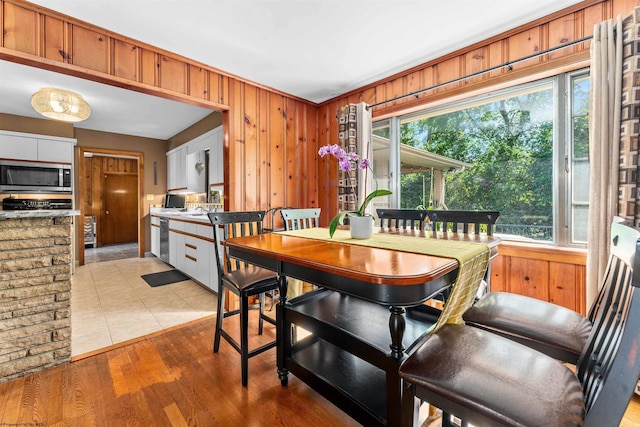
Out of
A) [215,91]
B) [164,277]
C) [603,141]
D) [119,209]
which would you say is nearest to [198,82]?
[215,91]

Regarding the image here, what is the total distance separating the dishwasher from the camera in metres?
4.64

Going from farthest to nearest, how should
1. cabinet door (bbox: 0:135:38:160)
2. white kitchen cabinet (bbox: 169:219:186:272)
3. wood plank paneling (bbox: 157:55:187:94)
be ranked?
cabinet door (bbox: 0:135:38:160)
white kitchen cabinet (bbox: 169:219:186:272)
wood plank paneling (bbox: 157:55:187:94)

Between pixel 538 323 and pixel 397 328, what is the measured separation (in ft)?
2.13

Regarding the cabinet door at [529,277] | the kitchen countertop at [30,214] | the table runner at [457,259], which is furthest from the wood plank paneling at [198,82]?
the cabinet door at [529,277]

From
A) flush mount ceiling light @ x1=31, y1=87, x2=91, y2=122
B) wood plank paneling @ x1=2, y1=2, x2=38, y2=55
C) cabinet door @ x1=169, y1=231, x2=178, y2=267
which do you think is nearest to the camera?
wood plank paneling @ x1=2, y1=2, x2=38, y2=55

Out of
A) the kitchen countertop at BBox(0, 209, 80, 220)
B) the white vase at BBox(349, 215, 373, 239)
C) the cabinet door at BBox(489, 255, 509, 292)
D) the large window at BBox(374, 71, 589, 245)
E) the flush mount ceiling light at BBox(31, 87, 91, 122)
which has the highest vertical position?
the flush mount ceiling light at BBox(31, 87, 91, 122)

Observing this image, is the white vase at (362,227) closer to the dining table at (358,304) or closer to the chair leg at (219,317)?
the dining table at (358,304)

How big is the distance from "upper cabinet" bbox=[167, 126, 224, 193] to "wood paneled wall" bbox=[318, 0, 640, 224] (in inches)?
76.7

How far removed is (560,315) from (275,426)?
1.43 meters

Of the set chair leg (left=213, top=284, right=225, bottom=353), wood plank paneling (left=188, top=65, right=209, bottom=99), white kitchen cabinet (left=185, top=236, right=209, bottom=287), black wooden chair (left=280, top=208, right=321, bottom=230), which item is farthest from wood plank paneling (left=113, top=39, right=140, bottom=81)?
chair leg (left=213, top=284, right=225, bottom=353)

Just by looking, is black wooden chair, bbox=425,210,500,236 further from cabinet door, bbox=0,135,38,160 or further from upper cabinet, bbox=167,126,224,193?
cabinet door, bbox=0,135,38,160

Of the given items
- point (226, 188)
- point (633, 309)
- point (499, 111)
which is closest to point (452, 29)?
point (499, 111)

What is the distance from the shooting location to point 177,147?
5375 mm

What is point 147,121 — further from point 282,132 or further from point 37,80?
point 282,132
